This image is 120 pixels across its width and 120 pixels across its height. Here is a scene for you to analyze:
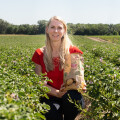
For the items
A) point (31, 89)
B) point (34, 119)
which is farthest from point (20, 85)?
point (34, 119)

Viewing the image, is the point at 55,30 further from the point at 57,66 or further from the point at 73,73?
the point at 73,73

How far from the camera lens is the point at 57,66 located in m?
2.86

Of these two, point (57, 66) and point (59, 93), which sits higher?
point (57, 66)

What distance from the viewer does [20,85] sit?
6.62ft

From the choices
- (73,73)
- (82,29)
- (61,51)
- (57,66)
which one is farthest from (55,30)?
(82,29)

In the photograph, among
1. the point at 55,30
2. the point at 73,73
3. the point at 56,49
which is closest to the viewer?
the point at 73,73

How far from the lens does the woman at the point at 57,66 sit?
2545 mm

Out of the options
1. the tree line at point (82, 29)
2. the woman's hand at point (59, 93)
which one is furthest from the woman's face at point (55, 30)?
the tree line at point (82, 29)

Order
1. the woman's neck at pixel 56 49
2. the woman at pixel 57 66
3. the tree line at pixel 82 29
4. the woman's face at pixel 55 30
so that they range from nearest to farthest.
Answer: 1. the woman at pixel 57 66
2. the woman's face at pixel 55 30
3. the woman's neck at pixel 56 49
4. the tree line at pixel 82 29

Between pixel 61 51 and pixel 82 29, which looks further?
pixel 82 29

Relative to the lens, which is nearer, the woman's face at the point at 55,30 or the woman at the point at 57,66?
the woman at the point at 57,66

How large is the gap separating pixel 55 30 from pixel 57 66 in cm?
53

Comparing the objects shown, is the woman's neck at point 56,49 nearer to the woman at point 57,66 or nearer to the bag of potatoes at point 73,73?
the woman at point 57,66

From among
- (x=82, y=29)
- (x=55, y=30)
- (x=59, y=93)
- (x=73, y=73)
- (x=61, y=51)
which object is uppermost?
(x=82, y=29)
